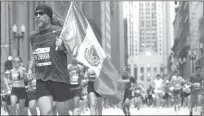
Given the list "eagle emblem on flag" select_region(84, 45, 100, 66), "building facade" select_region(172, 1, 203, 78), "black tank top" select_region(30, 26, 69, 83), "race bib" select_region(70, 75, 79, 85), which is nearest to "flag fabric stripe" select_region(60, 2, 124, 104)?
"eagle emblem on flag" select_region(84, 45, 100, 66)

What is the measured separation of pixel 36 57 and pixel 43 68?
0.21 metres

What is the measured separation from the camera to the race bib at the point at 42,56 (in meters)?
8.07

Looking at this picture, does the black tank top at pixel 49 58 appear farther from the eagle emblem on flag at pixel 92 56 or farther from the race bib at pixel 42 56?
the eagle emblem on flag at pixel 92 56

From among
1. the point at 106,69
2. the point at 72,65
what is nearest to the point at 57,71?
the point at 106,69

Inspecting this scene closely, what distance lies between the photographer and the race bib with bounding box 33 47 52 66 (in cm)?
807

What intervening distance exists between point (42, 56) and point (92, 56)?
0.91m

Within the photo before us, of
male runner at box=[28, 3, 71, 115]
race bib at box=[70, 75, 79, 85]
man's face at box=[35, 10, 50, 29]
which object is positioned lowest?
race bib at box=[70, 75, 79, 85]

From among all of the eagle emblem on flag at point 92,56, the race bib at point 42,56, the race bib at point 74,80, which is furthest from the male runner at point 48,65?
the race bib at point 74,80

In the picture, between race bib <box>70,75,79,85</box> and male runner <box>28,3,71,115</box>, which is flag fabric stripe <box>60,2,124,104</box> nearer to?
male runner <box>28,3,71,115</box>

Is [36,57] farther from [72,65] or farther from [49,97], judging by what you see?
[72,65]

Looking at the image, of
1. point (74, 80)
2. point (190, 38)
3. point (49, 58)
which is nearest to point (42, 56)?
point (49, 58)

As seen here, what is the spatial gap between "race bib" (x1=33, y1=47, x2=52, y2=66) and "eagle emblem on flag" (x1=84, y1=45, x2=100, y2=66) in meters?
0.70

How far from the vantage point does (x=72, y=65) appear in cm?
1473

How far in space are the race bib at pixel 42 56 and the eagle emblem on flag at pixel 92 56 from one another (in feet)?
2.30
